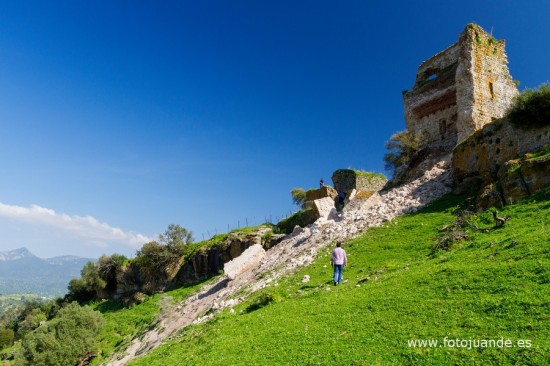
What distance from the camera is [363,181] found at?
3988 cm

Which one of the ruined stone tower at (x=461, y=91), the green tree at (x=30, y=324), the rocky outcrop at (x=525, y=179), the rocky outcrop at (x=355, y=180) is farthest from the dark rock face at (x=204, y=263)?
the green tree at (x=30, y=324)

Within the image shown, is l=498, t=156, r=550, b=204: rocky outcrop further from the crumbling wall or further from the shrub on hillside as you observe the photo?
the shrub on hillside

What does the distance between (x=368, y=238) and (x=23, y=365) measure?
86.2ft

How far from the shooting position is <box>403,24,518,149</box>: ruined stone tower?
28.1 m

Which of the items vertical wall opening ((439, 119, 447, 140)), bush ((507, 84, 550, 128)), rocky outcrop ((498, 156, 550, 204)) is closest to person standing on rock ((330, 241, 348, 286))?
rocky outcrop ((498, 156, 550, 204))

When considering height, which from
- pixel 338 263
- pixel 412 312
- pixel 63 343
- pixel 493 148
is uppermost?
pixel 493 148

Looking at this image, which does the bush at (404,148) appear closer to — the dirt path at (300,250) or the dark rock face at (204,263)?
the dirt path at (300,250)

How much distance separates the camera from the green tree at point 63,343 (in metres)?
26.0

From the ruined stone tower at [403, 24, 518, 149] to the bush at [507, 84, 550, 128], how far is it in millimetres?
7489

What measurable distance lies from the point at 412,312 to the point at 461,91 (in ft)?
81.4

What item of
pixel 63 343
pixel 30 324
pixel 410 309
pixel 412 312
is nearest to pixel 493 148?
pixel 410 309

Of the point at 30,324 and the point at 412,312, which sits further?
the point at 30,324

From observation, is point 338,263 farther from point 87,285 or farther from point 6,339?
point 6,339

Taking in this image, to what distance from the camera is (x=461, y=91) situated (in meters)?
28.5
